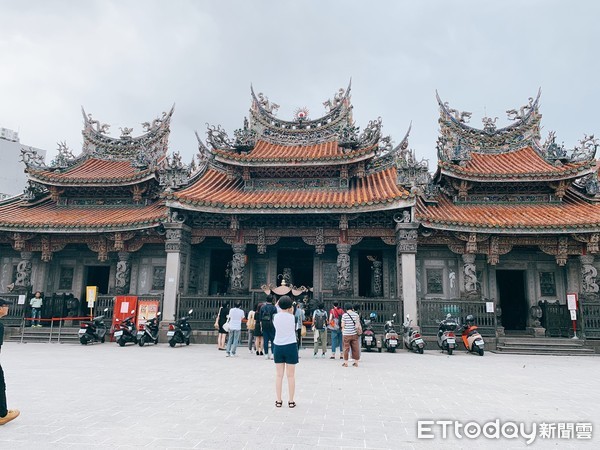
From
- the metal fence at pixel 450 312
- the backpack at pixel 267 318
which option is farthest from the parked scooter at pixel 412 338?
the backpack at pixel 267 318

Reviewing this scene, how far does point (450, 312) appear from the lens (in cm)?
1492

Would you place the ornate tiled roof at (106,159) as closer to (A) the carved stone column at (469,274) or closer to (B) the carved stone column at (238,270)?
(B) the carved stone column at (238,270)

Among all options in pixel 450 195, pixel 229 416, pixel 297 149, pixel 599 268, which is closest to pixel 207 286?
pixel 297 149

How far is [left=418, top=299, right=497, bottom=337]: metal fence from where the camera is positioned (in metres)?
14.9

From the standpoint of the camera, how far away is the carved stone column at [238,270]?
1634 centimetres

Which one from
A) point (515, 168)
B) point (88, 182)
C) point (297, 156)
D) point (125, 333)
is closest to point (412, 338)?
point (297, 156)

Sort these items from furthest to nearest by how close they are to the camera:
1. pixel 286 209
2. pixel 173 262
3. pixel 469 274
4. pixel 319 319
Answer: pixel 469 274, pixel 173 262, pixel 286 209, pixel 319 319

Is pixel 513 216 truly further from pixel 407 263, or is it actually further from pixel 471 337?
pixel 471 337

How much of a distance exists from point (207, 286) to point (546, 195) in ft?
50.1

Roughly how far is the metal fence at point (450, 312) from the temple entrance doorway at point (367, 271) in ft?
10.3

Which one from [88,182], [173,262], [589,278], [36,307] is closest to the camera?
[589,278]

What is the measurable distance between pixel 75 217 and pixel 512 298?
67.0 ft

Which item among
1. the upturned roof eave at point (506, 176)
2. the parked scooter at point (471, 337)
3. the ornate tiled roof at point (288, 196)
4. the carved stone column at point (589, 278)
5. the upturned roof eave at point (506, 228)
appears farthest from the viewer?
the upturned roof eave at point (506, 176)

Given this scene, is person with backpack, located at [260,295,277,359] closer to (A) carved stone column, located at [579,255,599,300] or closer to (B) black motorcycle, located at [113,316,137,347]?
(B) black motorcycle, located at [113,316,137,347]
